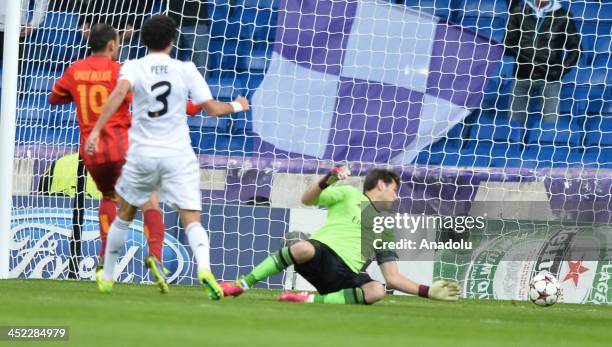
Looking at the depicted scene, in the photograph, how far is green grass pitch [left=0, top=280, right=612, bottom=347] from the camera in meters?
4.52

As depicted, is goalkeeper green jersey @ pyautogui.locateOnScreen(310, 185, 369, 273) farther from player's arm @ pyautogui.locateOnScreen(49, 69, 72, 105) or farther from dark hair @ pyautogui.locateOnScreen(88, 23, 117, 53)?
player's arm @ pyautogui.locateOnScreen(49, 69, 72, 105)

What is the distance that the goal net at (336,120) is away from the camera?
35.0 feet

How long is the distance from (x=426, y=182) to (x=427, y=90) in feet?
4.07

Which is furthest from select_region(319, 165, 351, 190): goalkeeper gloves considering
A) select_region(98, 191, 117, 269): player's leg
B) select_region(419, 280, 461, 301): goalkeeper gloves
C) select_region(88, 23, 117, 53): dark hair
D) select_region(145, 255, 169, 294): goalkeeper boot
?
select_region(88, 23, 117, 53): dark hair

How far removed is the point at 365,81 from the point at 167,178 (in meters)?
5.15

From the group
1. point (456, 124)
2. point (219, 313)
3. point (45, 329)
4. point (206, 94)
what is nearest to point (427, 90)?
point (456, 124)

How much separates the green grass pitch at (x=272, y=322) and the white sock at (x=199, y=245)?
0.21m

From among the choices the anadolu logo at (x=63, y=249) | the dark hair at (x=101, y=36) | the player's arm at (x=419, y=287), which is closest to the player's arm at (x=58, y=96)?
the dark hair at (x=101, y=36)

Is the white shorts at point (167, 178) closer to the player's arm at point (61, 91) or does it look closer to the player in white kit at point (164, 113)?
the player in white kit at point (164, 113)

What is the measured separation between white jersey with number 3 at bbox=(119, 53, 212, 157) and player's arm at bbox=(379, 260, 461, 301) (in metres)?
1.50

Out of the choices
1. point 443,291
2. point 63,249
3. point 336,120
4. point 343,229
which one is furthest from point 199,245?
point 336,120

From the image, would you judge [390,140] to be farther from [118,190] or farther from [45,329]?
[45,329]

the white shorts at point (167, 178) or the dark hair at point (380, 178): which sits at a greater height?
the dark hair at point (380, 178)

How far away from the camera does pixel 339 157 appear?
11789 mm
